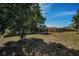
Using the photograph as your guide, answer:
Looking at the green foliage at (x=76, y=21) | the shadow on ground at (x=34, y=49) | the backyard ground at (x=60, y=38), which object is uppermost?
the green foliage at (x=76, y=21)

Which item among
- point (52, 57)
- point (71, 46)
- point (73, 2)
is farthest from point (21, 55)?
point (73, 2)

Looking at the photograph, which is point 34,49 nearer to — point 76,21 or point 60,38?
point 60,38

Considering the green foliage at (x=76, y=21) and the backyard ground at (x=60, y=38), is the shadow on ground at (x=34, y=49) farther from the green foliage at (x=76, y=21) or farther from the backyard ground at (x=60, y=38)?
the green foliage at (x=76, y=21)

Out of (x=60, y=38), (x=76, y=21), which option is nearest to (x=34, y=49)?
(x=60, y=38)

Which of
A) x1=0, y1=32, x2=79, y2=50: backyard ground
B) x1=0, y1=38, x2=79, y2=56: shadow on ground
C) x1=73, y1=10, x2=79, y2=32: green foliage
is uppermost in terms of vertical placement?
x1=73, y1=10, x2=79, y2=32: green foliage

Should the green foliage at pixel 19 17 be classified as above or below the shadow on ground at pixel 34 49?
above

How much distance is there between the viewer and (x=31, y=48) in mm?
3127

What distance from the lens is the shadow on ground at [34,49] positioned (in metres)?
3.11

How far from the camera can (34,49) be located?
312cm

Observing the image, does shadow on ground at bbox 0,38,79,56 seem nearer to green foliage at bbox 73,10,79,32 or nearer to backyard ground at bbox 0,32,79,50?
backyard ground at bbox 0,32,79,50

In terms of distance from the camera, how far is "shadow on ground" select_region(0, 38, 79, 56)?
3107 mm

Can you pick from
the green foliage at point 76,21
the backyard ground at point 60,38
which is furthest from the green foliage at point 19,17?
the green foliage at point 76,21

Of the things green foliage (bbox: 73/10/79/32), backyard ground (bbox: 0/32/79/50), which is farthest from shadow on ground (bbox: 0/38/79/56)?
green foliage (bbox: 73/10/79/32)

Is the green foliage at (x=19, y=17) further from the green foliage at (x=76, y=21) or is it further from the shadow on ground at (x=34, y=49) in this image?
the green foliage at (x=76, y=21)
